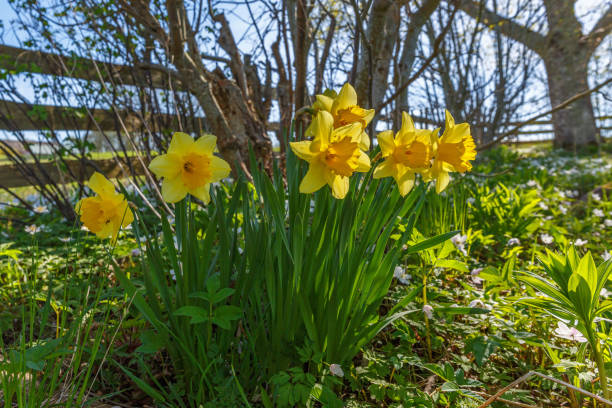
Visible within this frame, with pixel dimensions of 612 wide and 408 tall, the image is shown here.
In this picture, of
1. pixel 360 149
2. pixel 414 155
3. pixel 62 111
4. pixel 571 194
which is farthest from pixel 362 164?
pixel 571 194

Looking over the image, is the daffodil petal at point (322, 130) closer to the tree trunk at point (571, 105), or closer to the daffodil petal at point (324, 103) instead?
the daffodil petal at point (324, 103)

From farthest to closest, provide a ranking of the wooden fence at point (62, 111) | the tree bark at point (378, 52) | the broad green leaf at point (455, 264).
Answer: the wooden fence at point (62, 111)
the tree bark at point (378, 52)
the broad green leaf at point (455, 264)

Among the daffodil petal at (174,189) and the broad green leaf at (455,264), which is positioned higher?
the daffodil petal at (174,189)

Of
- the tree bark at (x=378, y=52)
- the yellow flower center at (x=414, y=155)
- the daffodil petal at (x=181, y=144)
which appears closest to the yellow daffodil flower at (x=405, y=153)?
the yellow flower center at (x=414, y=155)

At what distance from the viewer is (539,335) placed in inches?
48.4

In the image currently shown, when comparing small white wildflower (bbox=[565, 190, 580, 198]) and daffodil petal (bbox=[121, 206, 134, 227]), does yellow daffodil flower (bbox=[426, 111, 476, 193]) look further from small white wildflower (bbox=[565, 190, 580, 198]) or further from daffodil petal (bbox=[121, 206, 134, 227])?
small white wildflower (bbox=[565, 190, 580, 198])

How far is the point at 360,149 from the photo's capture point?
0.88m

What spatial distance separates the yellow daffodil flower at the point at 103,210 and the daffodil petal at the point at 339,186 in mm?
575

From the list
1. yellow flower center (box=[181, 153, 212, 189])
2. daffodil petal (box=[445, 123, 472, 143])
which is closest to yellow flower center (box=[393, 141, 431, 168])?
daffodil petal (box=[445, 123, 472, 143])

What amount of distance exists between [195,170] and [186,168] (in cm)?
2

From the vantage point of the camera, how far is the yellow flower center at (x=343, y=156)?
83 cm

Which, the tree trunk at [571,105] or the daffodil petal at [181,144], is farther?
the tree trunk at [571,105]

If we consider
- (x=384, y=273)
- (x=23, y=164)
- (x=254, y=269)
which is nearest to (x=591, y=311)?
(x=384, y=273)

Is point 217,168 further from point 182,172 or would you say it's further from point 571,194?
point 571,194
